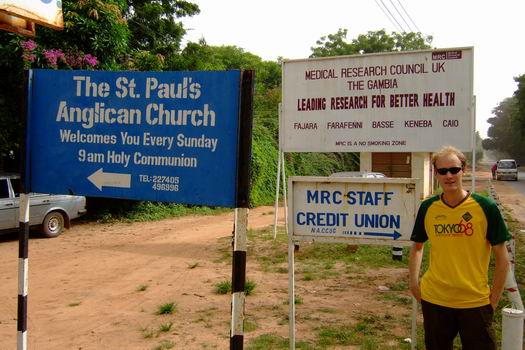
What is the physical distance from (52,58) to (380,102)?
7.66m

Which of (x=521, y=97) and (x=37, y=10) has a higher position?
(x=521, y=97)

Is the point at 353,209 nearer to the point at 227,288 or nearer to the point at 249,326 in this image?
the point at 249,326

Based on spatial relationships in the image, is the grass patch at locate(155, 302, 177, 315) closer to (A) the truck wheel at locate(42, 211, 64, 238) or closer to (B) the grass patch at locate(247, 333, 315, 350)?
(B) the grass patch at locate(247, 333, 315, 350)

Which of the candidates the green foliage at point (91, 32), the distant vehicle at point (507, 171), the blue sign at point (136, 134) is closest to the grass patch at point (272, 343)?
the blue sign at point (136, 134)

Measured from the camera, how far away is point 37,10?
3516 mm

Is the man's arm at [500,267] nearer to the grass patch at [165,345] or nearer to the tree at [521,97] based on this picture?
the grass patch at [165,345]

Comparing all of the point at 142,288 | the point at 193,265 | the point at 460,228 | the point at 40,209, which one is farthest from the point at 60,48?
the point at 460,228

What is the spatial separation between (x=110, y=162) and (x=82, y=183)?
0.26 m

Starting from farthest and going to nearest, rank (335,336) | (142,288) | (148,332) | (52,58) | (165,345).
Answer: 1. (52,58)
2. (142,288)
3. (148,332)
4. (335,336)
5. (165,345)

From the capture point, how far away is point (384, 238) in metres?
4.02

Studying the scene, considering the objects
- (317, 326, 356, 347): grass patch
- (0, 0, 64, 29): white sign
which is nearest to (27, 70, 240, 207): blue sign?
(0, 0, 64, 29): white sign

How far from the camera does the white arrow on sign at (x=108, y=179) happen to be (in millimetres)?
3176

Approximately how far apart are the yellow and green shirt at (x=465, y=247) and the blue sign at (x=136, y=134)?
1.27 meters

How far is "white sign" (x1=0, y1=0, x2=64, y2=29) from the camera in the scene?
11.0 feet
